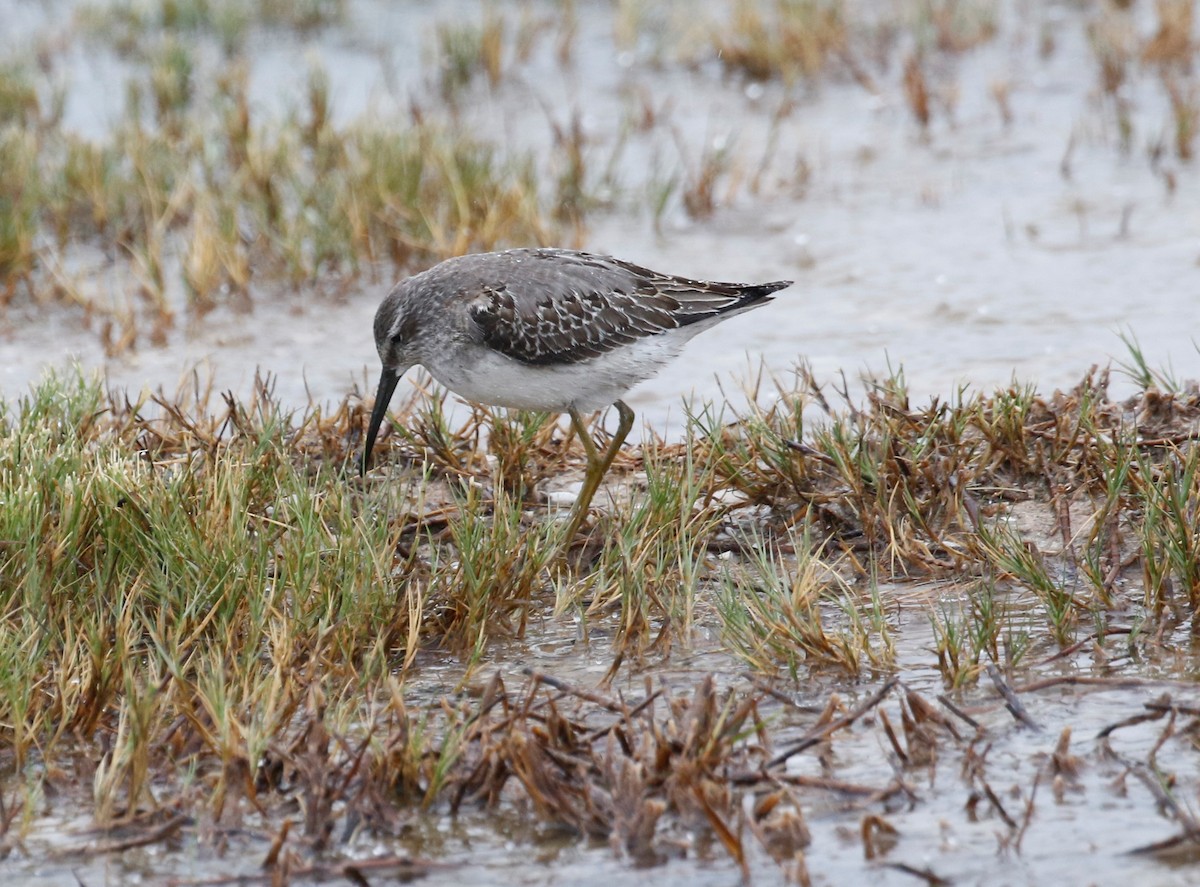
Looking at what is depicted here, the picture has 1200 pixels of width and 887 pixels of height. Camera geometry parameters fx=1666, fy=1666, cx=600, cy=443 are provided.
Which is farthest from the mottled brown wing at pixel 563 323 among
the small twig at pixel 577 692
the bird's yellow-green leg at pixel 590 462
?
the small twig at pixel 577 692

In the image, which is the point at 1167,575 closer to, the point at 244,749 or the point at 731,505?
the point at 731,505

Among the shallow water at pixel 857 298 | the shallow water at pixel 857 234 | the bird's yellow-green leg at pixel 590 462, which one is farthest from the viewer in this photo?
the shallow water at pixel 857 234

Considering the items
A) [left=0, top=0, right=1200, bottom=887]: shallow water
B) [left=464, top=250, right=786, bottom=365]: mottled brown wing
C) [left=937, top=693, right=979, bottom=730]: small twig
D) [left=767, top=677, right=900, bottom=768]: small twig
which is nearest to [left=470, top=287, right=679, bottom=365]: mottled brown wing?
[left=464, top=250, right=786, bottom=365]: mottled brown wing

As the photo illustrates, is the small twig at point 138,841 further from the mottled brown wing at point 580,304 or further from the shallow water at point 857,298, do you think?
the mottled brown wing at point 580,304

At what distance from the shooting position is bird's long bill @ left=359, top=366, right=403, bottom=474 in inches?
262

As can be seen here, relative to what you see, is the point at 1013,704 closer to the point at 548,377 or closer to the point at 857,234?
the point at 548,377

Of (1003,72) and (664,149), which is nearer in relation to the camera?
(664,149)

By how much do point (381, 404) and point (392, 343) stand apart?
0.26 meters

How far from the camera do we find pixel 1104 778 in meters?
4.38

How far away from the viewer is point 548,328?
636cm

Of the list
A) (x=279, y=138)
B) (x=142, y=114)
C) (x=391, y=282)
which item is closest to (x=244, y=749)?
(x=391, y=282)

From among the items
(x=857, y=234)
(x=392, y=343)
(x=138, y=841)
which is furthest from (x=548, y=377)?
(x=857, y=234)

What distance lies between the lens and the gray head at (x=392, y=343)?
6.51m

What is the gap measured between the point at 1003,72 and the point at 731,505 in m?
7.31
